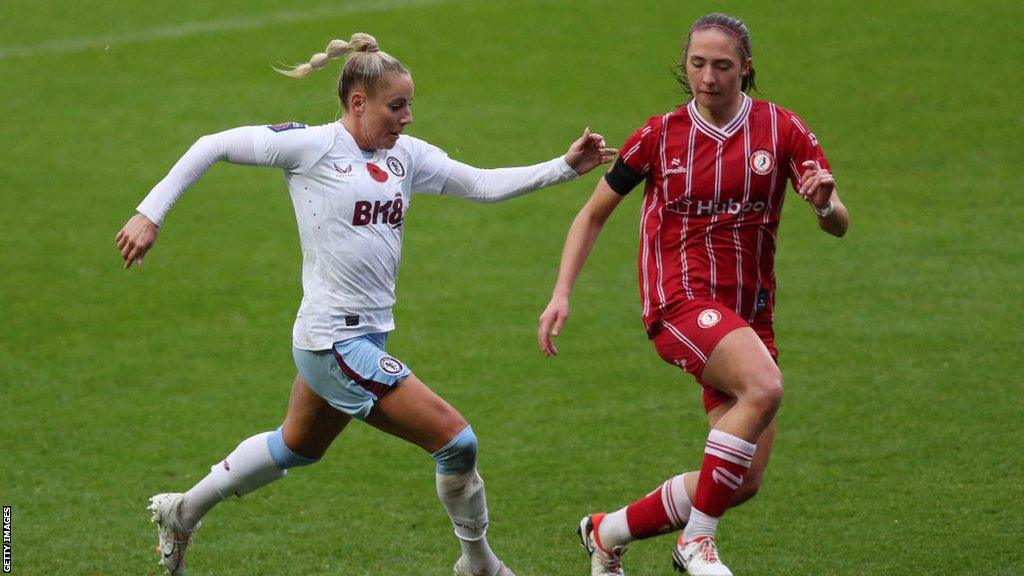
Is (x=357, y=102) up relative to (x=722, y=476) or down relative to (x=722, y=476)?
up

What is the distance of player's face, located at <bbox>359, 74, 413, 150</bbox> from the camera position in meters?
5.66

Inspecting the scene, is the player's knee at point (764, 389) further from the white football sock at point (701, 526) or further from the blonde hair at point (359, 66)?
the blonde hair at point (359, 66)

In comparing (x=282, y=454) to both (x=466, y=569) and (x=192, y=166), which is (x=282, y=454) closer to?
(x=466, y=569)

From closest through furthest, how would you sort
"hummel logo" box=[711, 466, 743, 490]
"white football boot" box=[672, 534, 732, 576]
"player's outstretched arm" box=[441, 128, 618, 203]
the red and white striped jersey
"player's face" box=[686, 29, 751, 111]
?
"white football boot" box=[672, 534, 732, 576]
"hummel logo" box=[711, 466, 743, 490]
"player's face" box=[686, 29, 751, 111]
the red and white striped jersey
"player's outstretched arm" box=[441, 128, 618, 203]

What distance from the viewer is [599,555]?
20.1 feet

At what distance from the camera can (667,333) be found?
18.4ft

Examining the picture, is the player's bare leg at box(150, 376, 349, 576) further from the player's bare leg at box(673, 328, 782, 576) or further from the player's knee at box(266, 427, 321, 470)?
the player's bare leg at box(673, 328, 782, 576)

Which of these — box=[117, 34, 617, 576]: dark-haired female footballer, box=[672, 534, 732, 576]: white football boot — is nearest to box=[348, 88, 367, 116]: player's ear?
box=[117, 34, 617, 576]: dark-haired female footballer

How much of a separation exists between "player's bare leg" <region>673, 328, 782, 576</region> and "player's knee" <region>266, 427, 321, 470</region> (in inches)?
63.2

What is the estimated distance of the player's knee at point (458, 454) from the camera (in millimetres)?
5707

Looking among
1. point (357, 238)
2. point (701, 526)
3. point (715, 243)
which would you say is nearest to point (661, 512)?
point (701, 526)

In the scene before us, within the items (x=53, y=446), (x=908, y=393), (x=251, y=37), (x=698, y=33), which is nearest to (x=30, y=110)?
(x=251, y=37)

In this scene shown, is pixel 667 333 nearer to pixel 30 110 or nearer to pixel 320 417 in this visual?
pixel 320 417

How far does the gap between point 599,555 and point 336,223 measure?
1.75 metres
